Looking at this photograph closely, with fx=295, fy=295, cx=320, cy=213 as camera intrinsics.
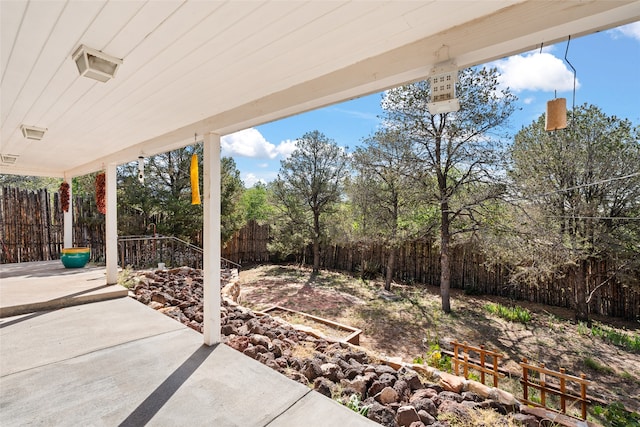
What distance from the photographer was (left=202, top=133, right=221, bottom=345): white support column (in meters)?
2.65

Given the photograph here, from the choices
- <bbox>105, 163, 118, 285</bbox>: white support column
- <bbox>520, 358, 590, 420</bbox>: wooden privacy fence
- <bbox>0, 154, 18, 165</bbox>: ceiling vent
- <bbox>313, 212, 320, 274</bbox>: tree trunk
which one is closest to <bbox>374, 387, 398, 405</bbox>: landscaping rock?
<bbox>520, 358, 590, 420</bbox>: wooden privacy fence

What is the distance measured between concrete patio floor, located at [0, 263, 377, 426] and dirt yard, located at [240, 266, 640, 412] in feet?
9.14

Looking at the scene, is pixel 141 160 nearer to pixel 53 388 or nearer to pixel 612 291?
pixel 53 388

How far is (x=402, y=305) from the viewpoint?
6746 millimetres

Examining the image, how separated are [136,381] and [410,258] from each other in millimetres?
8120

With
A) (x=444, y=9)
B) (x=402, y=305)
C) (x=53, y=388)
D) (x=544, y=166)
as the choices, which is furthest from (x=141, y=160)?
(x=544, y=166)

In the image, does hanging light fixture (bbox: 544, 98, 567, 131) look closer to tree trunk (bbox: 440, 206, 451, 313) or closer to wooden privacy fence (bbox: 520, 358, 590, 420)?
wooden privacy fence (bbox: 520, 358, 590, 420)

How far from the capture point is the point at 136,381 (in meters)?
2.09

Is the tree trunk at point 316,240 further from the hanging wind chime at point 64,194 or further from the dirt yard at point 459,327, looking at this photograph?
the hanging wind chime at point 64,194

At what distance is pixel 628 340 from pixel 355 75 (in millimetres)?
6486

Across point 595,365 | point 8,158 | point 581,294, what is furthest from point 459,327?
point 8,158

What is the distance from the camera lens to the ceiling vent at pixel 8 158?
4.32m

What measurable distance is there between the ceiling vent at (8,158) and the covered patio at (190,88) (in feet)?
4.82

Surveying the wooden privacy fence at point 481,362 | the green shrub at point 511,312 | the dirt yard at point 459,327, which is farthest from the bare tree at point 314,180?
the wooden privacy fence at point 481,362
